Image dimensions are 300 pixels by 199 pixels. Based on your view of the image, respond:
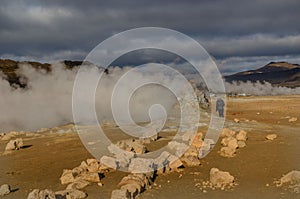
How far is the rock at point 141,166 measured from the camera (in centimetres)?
980

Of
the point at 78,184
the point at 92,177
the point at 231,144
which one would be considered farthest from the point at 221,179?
the point at 231,144

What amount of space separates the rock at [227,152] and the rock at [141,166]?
3.11 metres

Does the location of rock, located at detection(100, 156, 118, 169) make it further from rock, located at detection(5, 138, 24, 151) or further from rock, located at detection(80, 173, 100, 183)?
rock, located at detection(5, 138, 24, 151)

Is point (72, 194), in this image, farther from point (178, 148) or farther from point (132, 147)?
point (178, 148)

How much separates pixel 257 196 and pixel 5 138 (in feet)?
45.5

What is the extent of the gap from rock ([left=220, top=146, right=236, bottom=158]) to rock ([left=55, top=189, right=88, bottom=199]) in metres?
5.50

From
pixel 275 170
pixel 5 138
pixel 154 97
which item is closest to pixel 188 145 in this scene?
pixel 275 170

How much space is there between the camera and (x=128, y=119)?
23.4 metres

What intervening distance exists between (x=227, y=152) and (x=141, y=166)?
3.69 m

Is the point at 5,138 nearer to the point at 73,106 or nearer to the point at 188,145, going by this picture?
the point at 188,145

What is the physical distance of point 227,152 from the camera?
40.3ft

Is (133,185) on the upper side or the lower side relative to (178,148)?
lower

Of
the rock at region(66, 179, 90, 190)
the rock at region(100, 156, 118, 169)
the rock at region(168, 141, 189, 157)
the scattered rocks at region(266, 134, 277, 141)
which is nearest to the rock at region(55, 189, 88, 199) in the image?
the rock at region(66, 179, 90, 190)

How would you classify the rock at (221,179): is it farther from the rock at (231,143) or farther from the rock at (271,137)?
the rock at (271,137)
